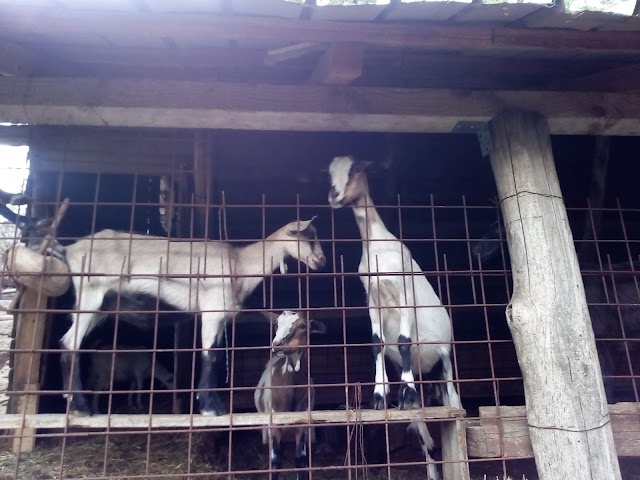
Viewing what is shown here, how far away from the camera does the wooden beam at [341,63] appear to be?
274cm

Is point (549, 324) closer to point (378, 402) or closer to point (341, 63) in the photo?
point (378, 402)

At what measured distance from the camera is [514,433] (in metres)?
3.07

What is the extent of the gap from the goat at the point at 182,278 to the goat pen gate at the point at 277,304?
0.08m

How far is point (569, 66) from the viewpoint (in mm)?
3273

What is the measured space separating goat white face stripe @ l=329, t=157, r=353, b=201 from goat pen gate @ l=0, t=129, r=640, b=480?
0.28 meters

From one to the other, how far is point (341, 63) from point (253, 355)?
162 inches

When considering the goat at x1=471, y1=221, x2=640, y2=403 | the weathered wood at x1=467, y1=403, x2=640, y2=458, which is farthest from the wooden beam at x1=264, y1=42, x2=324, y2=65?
the goat at x1=471, y1=221, x2=640, y2=403

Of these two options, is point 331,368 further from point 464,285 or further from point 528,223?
point 528,223

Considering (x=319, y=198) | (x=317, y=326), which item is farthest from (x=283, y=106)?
(x=319, y=198)

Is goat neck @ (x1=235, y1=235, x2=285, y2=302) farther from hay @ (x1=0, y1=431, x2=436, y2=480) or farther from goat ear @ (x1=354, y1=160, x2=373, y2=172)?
hay @ (x1=0, y1=431, x2=436, y2=480)

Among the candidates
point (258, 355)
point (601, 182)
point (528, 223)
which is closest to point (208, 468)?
point (258, 355)

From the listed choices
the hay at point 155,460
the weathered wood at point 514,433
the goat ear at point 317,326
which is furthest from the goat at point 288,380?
the weathered wood at point 514,433

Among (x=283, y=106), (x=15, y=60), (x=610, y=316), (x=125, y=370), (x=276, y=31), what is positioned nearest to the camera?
(x=276, y=31)

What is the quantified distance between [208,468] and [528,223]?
2890mm
